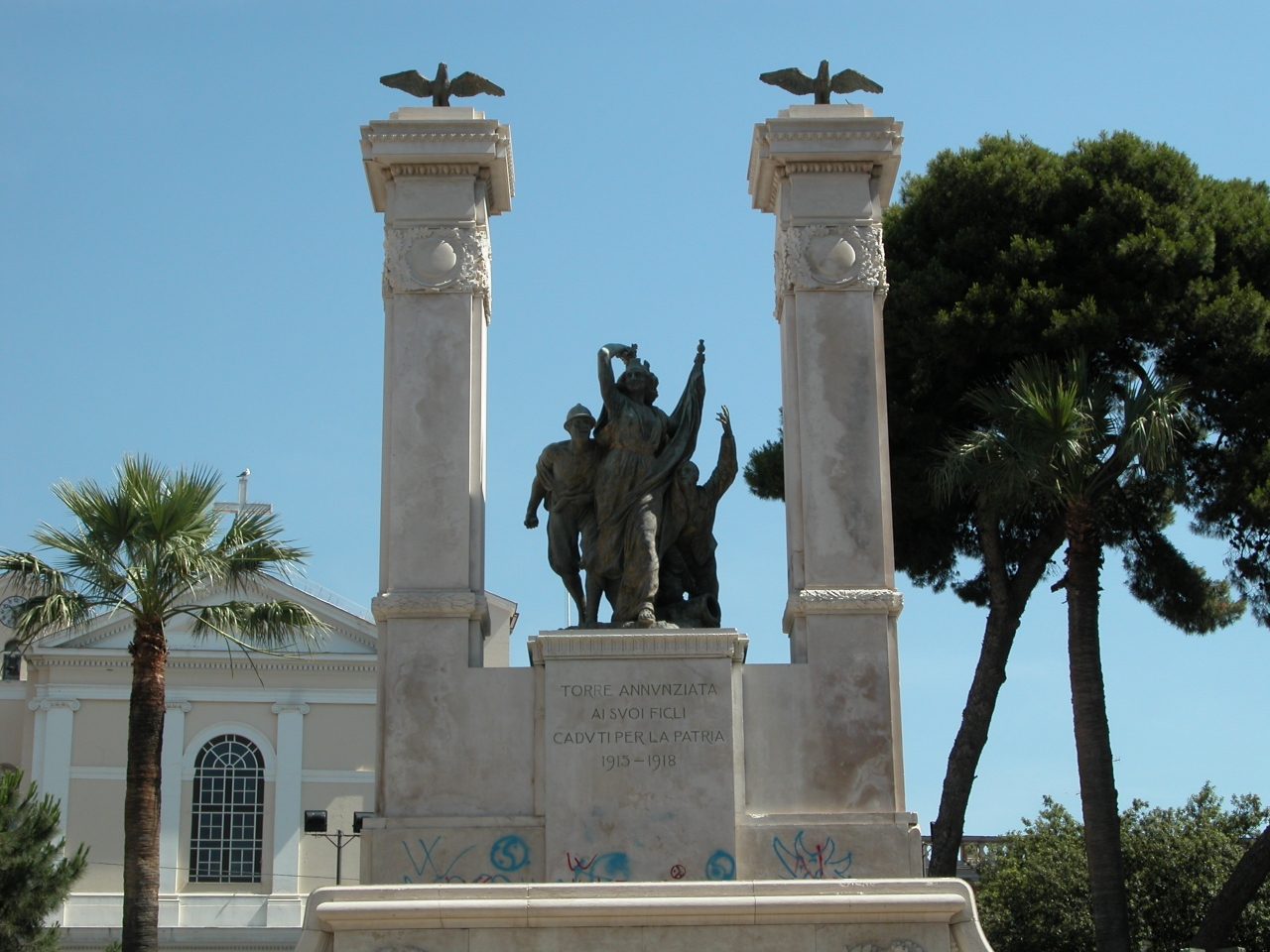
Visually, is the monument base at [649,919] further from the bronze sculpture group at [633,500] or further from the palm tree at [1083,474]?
the palm tree at [1083,474]

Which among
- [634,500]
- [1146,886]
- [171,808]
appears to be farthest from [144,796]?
[171,808]

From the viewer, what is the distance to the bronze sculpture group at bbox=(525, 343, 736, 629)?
1402cm

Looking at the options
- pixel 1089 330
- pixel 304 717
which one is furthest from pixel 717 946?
pixel 304 717

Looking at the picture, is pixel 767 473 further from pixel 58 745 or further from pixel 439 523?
pixel 58 745

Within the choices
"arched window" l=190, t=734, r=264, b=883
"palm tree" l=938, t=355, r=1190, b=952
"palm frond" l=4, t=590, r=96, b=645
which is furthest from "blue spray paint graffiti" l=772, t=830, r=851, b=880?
"arched window" l=190, t=734, r=264, b=883

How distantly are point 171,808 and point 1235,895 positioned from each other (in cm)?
→ 2373

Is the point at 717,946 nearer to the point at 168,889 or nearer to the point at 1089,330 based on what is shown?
the point at 1089,330

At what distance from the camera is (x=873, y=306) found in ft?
47.1

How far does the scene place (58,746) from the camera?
37781 millimetres

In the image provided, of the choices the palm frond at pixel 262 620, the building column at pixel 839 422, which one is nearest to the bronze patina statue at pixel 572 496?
the building column at pixel 839 422

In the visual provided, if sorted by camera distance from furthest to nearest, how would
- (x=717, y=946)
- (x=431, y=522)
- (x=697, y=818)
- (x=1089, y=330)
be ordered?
(x=1089, y=330), (x=431, y=522), (x=697, y=818), (x=717, y=946)

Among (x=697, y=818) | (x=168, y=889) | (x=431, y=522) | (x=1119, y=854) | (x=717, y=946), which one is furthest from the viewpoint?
(x=168, y=889)

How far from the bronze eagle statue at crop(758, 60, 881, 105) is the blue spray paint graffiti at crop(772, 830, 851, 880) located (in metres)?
6.14

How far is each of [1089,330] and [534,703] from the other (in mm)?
10290
